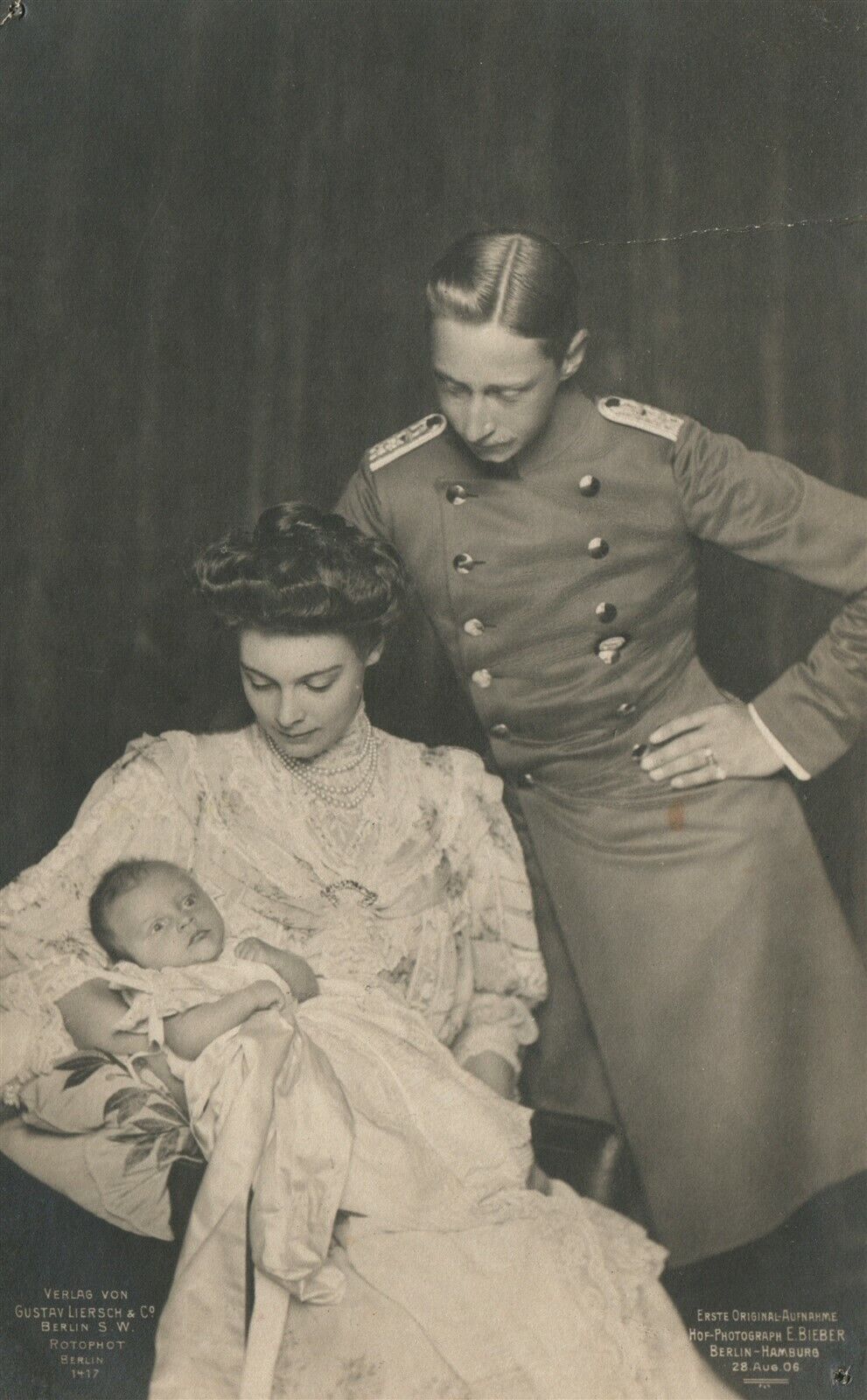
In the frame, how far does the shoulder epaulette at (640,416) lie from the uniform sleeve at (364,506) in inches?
21.3

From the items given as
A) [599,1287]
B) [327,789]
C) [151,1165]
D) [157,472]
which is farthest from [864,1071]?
[157,472]

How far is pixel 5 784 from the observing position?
3484 mm

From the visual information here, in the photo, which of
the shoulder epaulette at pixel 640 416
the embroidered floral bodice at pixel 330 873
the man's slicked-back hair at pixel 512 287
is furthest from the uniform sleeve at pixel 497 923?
the man's slicked-back hair at pixel 512 287

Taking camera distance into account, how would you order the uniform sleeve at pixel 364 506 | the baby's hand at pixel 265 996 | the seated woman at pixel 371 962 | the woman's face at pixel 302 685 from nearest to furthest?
the seated woman at pixel 371 962, the baby's hand at pixel 265 996, the woman's face at pixel 302 685, the uniform sleeve at pixel 364 506

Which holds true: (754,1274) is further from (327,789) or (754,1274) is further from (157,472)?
(157,472)

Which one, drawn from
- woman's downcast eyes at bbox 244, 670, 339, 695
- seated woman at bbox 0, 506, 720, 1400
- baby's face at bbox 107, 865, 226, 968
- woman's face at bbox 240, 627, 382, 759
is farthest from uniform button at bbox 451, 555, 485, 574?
baby's face at bbox 107, 865, 226, 968

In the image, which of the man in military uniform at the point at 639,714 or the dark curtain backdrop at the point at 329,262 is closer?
the man in military uniform at the point at 639,714

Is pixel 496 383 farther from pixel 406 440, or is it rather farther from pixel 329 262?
pixel 329 262

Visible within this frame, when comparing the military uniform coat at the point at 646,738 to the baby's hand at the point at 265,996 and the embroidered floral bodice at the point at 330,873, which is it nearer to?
the embroidered floral bodice at the point at 330,873

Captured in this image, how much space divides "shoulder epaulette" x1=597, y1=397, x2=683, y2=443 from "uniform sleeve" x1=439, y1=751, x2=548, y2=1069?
870 millimetres

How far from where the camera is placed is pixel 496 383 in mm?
3363

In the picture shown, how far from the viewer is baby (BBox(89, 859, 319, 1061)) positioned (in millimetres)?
3189

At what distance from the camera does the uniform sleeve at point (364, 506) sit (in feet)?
11.3

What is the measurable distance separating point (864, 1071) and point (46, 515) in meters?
2.22
